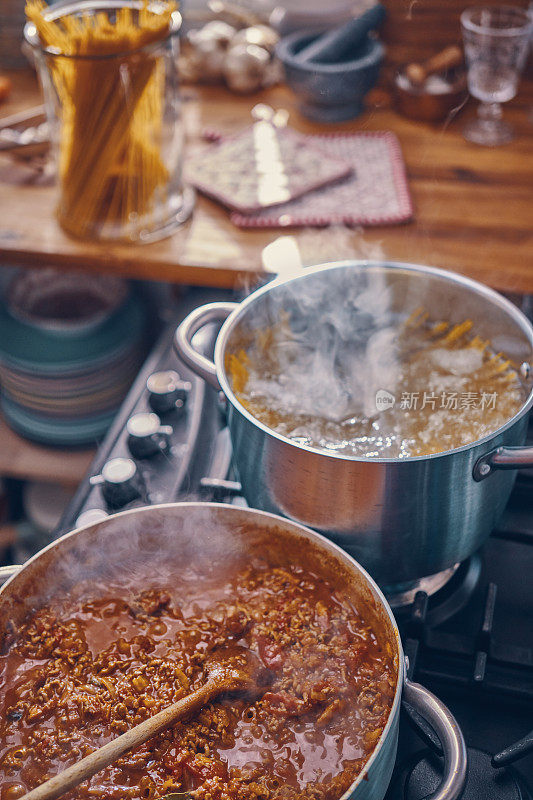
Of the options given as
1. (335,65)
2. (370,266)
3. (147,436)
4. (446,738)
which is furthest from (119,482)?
(335,65)

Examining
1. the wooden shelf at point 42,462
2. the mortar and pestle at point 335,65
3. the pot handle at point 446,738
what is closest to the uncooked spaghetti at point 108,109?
the mortar and pestle at point 335,65

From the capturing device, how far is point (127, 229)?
1.57 metres

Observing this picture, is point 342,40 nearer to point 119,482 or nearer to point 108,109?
point 108,109

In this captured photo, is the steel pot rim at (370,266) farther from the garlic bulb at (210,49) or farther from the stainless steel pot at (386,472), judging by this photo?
the garlic bulb at (210,49)

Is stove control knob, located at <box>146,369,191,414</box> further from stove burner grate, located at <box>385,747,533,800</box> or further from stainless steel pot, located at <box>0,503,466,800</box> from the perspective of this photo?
stove burner grate, located at <box>385,747,533,800</box>

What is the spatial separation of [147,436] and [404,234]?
733 millimetres

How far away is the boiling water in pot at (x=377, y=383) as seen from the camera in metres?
0.96

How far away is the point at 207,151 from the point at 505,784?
56.7 inches

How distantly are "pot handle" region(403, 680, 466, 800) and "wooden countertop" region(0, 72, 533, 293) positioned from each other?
3.05ft

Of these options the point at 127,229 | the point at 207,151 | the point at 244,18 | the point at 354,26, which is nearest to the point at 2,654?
the point at 127,229

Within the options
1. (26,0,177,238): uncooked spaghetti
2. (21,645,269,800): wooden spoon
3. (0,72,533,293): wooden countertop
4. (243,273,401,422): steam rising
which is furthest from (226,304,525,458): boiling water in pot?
(26,0,177,238): uncooked spaghetti

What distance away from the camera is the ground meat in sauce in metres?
0.71

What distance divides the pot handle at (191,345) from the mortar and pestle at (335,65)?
3.27 ft

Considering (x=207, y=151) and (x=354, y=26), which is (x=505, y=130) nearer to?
(x=354, y=26)
